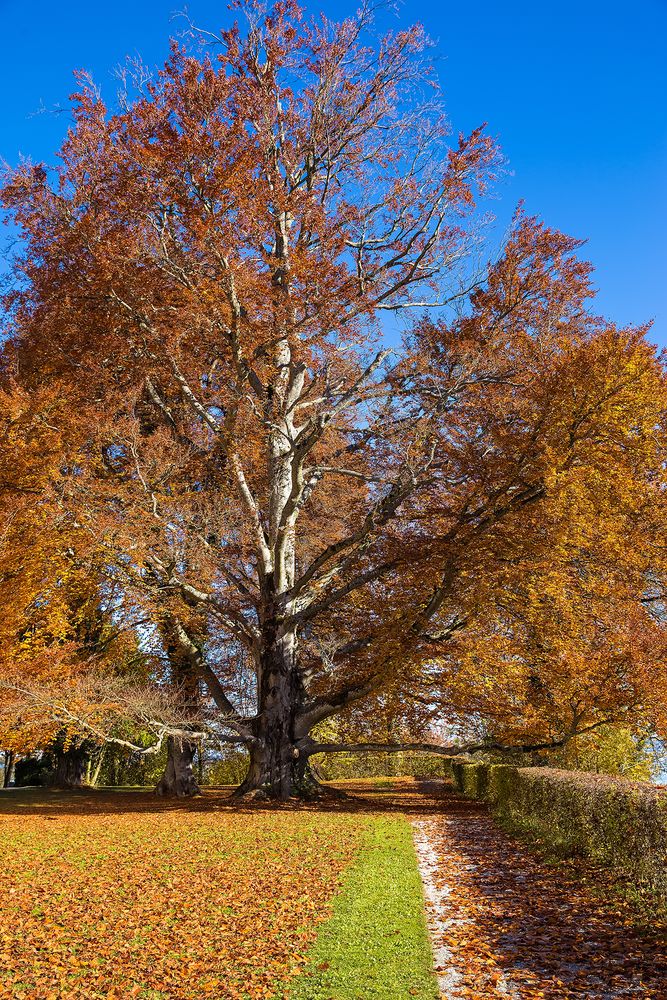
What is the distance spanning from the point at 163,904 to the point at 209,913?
0.52 meters

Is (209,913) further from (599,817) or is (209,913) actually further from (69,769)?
(69,769)

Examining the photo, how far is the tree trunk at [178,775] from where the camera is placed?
1808 cm

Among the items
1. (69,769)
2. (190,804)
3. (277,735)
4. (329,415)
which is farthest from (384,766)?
(329,415)

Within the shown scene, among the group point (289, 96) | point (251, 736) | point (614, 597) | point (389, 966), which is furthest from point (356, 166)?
point (389, 966)

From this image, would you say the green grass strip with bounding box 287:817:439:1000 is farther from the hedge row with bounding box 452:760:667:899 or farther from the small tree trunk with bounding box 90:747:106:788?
the small tree trunk with bounding box 90:747:106:788

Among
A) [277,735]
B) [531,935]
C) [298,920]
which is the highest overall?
[277,735]

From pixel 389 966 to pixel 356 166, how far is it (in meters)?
14.2

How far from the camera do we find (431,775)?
30.2 metres

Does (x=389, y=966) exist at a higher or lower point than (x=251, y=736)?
→ lower

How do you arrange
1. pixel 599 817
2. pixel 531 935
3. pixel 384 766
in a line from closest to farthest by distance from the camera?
1. pixel 531 935
2. pixel 599 817
3. pixel 384 766

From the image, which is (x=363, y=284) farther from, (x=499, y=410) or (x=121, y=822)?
(x=121, y=822)

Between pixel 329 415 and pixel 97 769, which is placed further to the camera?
pixel 97 769

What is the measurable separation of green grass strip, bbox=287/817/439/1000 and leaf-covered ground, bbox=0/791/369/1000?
178 millimetres

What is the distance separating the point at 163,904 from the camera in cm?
614
